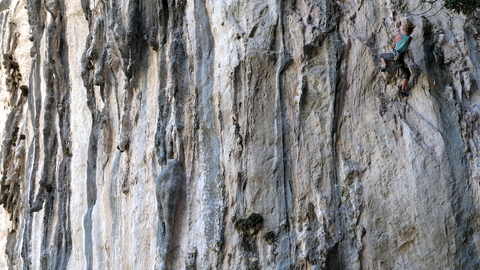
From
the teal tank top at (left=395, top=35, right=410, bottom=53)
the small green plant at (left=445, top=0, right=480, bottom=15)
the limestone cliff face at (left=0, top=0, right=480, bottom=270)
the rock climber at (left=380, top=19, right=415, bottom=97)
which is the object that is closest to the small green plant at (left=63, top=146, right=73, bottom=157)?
the limestone cliff face at (left=0, top=0, right=480, bottom=270)

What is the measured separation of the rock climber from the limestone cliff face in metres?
0.21

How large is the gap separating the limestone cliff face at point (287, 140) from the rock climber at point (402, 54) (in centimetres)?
21

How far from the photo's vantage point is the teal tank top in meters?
9.84

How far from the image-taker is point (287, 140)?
10734 millimetres

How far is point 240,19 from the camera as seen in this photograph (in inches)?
451

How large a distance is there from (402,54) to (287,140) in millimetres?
2785

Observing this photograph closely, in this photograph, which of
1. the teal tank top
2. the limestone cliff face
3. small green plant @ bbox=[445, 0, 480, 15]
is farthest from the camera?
the teal tank top

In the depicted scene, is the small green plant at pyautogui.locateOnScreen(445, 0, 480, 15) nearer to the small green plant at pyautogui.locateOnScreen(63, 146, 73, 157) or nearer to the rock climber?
the rock climber

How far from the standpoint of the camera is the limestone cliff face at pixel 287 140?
9.73 metres

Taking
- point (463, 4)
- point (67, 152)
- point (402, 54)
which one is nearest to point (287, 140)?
point (402, 54)

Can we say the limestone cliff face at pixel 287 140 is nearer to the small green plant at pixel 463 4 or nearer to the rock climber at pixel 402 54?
the rock climber at pixel 402 54

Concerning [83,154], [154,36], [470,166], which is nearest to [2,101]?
[83,154]

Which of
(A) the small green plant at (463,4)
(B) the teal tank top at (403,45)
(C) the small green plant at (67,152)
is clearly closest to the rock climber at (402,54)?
(B) the teal tank top at (403,45)

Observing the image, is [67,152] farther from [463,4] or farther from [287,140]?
[463,4]
